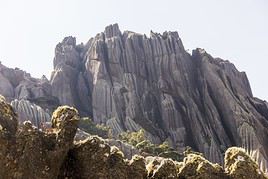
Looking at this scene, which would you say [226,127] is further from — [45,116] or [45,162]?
[45,162]

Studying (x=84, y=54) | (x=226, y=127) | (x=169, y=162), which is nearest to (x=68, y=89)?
(x=84, y=54)

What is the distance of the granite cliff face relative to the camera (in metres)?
87.3

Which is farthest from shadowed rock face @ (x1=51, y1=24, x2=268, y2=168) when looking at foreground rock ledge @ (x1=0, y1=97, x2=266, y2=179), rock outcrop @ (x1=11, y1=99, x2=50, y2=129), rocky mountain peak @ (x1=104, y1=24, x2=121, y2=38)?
foreground rock ledge @ (x1=0, y1=97, x2=266, y2=179)

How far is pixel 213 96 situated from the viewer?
94938mm

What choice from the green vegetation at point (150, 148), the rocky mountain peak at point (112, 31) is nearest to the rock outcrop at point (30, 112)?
the green vegetation at point (150, 148)

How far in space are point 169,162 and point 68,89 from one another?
86.1m

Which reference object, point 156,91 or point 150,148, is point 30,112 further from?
point 156,91

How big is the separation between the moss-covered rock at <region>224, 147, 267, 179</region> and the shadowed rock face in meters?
68.6

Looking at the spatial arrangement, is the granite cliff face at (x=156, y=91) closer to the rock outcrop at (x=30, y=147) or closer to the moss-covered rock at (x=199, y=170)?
the moss-covered rock at (x=199, y=170)

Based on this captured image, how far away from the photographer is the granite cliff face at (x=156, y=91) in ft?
287

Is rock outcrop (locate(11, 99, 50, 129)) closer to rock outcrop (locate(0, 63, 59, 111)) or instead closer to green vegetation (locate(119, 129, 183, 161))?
rock outcrop (locate(0, 63, 59, 111))

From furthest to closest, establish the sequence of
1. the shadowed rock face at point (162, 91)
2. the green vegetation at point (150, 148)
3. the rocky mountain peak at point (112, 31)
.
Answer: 1. the rocky mountain peak at point (112, 31)
2. the shadowed rock face at point (162, 91)
3. the green vegetation at point (150, 148)

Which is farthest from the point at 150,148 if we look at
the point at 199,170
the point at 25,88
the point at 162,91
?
the point at 199,170

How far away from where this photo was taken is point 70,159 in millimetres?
11281
